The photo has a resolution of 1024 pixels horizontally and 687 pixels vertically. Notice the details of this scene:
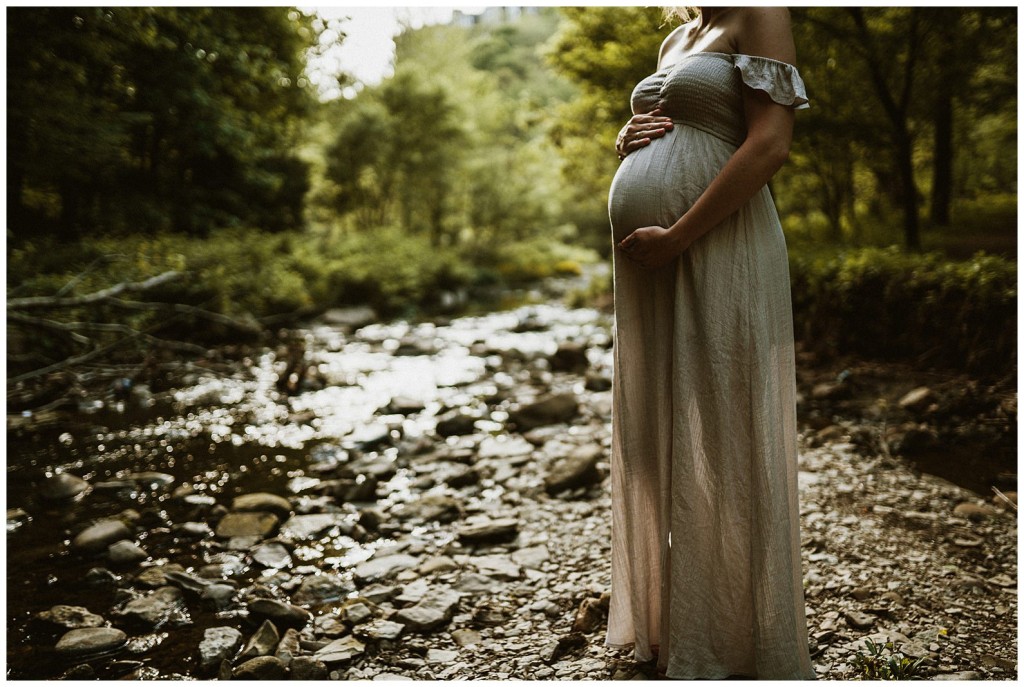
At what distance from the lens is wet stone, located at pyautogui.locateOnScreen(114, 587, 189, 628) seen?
8.94 ft

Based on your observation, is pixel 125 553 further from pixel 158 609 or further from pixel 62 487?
pixel 62 487

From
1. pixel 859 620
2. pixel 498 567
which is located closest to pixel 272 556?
pixel 498 567

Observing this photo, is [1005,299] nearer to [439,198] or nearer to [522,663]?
[522,663]

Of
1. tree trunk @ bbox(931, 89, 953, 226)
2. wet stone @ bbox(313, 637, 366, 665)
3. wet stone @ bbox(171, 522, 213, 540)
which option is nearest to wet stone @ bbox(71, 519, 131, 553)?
wet stone @ bbox(171, 522, 213, 540)

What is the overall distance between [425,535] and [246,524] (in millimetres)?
1115

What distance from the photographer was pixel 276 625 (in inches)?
105

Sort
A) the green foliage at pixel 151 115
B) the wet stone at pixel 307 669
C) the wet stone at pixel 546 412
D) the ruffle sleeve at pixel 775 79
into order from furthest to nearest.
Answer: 1. the green foliage at pixel 151 115
2. the wet stone at pixel 546 412
3. the wet stone at pixel 307 669
4. the ruffle sleeve at pixel 775 79

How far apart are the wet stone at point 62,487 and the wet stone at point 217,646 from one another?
2447mm

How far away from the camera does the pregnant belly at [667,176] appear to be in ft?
6.08

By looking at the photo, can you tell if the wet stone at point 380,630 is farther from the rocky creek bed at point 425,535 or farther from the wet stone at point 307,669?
the wet stone at point 307,669

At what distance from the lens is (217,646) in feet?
8.14

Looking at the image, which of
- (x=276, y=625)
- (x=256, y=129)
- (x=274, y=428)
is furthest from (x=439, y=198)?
(x=276, y=625)

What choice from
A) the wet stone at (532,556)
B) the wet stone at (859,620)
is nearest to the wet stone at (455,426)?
the wet stone at (532,556)

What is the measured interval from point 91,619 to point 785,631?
285cm
